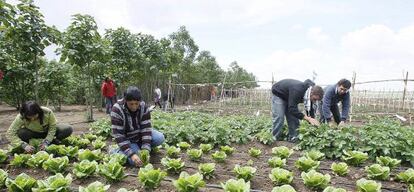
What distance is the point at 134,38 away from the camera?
15367mm

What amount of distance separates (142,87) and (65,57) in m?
10.8

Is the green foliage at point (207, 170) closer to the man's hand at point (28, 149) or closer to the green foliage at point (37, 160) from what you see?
the green foliage at point (37, 160)

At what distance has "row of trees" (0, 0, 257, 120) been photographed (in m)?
7.96

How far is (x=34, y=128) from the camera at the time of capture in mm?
5250

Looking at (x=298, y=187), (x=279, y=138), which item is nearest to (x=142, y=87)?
(x=279, y=138)

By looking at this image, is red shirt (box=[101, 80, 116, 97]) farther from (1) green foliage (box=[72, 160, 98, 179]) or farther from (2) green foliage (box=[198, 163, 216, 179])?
(2) green foliage (box=[198, 163, 216, 179])

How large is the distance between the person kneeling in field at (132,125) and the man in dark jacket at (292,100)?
7.80 feet

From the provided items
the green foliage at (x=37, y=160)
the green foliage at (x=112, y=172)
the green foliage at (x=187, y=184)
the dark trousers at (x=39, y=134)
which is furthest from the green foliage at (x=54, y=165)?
the green foliage at (x=187, y=184)

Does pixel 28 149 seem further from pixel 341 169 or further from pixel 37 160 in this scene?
pixel 341 169

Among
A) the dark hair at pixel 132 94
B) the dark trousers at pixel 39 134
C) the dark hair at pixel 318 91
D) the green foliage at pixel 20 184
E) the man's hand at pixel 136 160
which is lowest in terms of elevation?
the green foliage at pixel 20 184

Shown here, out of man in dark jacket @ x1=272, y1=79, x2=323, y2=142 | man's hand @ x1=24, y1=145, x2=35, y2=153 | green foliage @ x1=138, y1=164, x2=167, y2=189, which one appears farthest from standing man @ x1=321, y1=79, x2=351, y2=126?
man's hand @ x1=24, y1=145, x2=35, y2=153

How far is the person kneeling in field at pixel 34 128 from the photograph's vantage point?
474 centimetres

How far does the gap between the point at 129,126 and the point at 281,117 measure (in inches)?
113

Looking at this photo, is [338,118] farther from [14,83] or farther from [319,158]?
[14,83]
